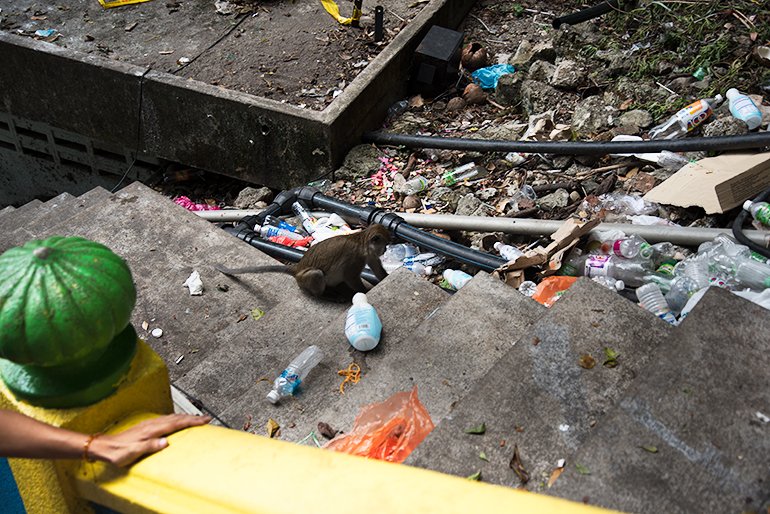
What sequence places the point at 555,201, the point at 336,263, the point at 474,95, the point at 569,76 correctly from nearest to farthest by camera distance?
1. the point at 336,263
2. the point at 555,201
3. the point at 569,76
4. the point at 474,95

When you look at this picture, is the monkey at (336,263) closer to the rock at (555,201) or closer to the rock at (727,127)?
the rock at (555,201)

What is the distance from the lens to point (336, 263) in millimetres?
4773

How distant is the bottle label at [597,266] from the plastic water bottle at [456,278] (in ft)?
2.51

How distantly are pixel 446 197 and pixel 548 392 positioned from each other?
137 inches

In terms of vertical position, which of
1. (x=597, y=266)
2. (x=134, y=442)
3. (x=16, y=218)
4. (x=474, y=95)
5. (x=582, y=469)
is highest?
(x=134, y=442)

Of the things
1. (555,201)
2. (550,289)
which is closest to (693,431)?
(550,289)

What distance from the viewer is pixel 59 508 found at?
6.55 ft

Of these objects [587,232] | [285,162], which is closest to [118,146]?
[285,162]

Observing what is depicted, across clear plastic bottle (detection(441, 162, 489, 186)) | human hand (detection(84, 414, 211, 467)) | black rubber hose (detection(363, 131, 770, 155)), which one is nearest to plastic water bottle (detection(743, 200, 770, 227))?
black rubber hose (detection(363, 131, 770, 155))

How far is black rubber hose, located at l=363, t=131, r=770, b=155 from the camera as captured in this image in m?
4.93

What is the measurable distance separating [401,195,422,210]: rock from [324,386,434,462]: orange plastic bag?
3.14 metres

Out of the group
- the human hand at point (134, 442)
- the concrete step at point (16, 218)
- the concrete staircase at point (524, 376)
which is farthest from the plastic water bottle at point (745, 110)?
the concrete step at point (16, 218)

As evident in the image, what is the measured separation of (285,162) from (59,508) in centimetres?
488

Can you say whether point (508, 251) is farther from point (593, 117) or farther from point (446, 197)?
point (593, 117)
